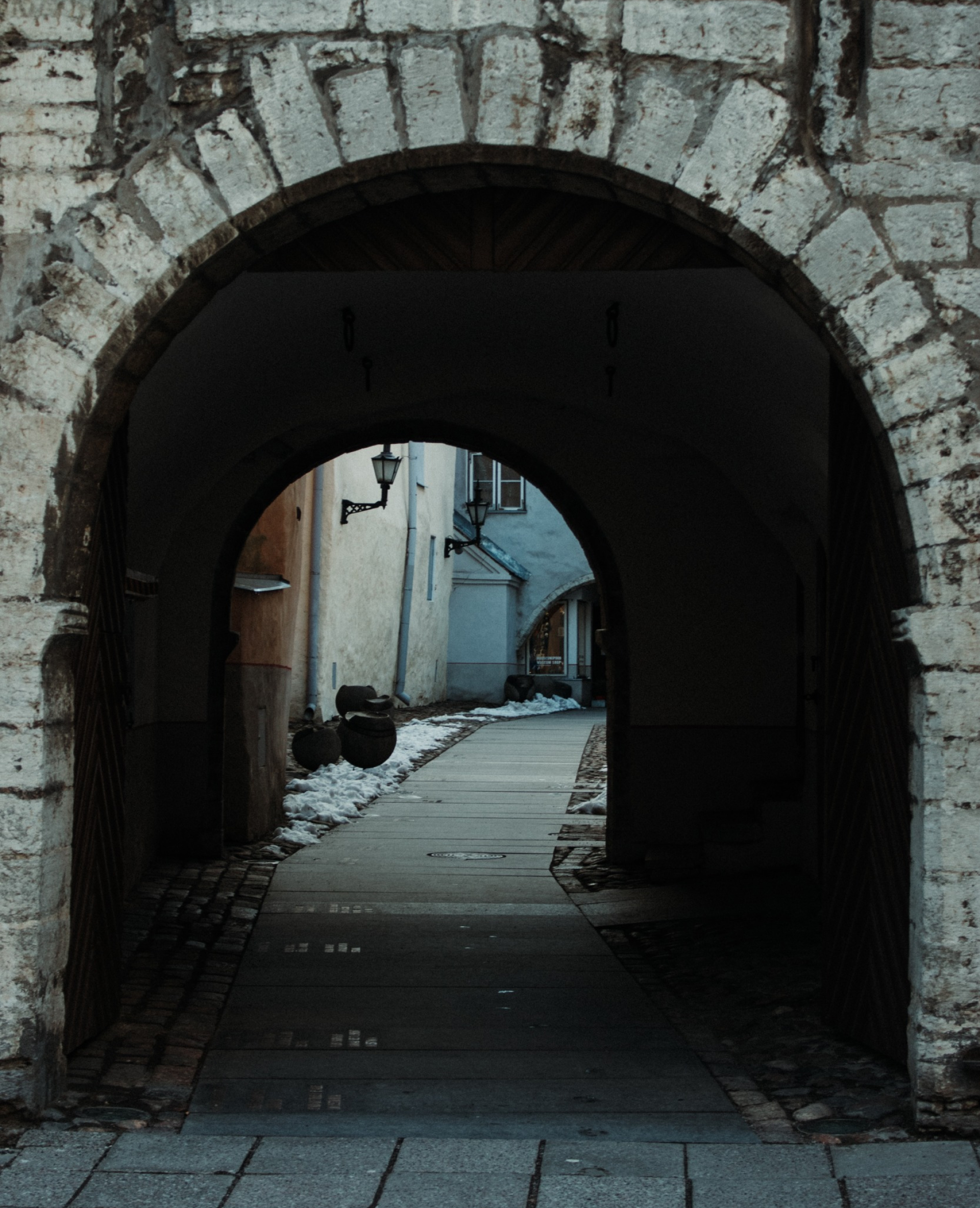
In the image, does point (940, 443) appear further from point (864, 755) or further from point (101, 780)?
point (101, 780)

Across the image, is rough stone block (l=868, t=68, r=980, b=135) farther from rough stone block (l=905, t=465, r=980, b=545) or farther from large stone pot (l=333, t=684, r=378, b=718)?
large stone pot (l=333, t=684, r=378, b=718)

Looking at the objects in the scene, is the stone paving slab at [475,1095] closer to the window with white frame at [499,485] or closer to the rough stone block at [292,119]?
the rough stone block at [292,119]

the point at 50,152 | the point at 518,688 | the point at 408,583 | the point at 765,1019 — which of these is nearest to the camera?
the point at 50,152

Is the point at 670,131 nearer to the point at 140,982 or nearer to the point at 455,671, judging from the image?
the point at 140,982

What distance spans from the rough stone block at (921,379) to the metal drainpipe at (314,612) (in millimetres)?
11048

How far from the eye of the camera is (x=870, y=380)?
3072 millimetres

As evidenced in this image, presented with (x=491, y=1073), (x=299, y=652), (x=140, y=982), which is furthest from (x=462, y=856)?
(x=299, y=652)

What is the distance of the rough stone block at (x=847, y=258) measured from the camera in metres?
3.08

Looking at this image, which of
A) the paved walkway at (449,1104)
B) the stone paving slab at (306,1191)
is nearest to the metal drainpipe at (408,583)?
the paved walkway at (449,1104)

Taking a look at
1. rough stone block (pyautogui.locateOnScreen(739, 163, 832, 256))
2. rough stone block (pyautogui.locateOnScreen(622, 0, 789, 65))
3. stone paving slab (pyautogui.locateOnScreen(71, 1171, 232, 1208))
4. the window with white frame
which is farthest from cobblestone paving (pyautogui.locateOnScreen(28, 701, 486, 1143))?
the window with white frame

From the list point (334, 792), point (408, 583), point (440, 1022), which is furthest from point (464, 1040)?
point (408, 583)

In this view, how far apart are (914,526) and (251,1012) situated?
2.49 m

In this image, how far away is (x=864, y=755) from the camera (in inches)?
145

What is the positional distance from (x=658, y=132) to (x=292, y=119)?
2.82ft
